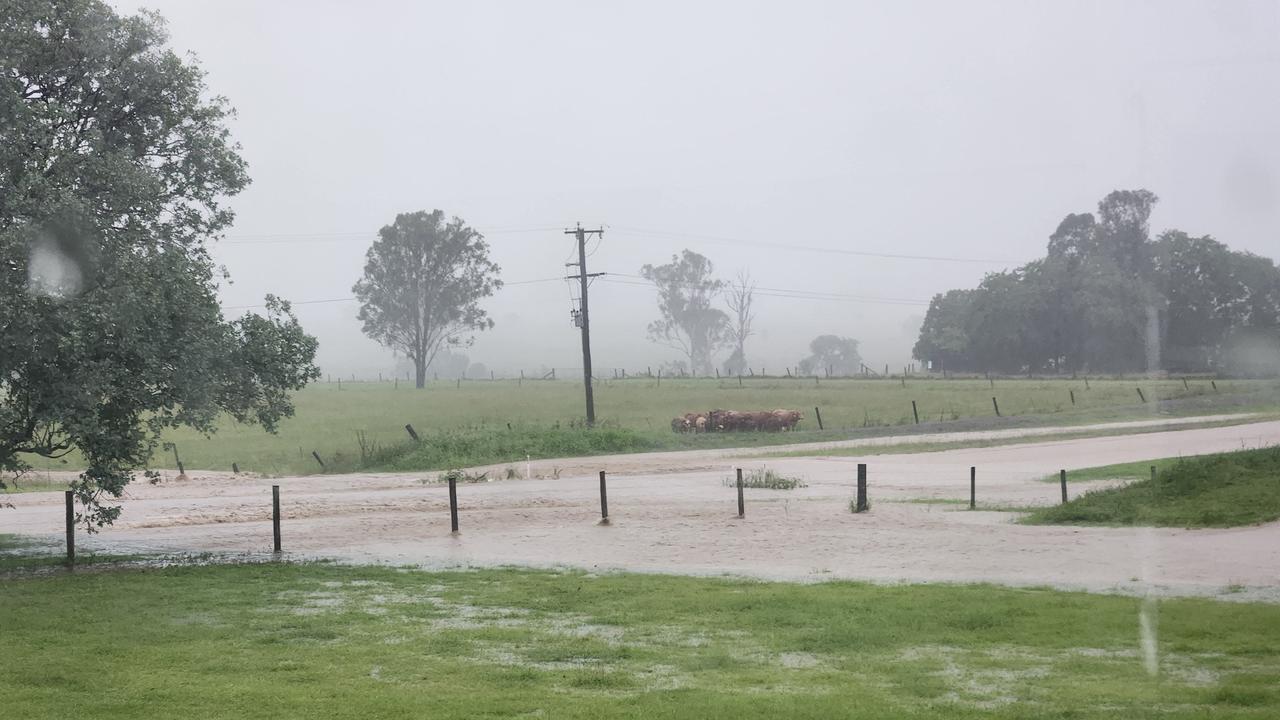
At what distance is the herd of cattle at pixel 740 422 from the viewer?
200 feet

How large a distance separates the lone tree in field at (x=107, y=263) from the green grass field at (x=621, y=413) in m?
25.0

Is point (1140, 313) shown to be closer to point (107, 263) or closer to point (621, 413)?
point (621, 413)

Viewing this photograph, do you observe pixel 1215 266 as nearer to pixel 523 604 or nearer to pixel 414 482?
pixel 414 482

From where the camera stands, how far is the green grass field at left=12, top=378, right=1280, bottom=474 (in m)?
52.0

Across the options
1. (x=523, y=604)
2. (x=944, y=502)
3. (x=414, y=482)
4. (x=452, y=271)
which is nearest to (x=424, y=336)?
(x=452, y=271)

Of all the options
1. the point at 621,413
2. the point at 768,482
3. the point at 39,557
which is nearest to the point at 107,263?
the point at 39,557

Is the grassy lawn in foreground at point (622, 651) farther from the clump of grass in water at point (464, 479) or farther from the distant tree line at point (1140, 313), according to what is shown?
the distant tree line at point (1140, 313)

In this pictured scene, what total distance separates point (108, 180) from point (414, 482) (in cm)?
2327

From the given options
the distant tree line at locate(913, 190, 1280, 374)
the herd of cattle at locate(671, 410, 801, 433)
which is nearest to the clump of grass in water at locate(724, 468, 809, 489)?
the herd of cattle at locate(671, 410, 801, 433)

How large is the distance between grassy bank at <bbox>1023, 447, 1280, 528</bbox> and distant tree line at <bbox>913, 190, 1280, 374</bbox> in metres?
80.7

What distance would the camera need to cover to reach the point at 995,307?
108312mm

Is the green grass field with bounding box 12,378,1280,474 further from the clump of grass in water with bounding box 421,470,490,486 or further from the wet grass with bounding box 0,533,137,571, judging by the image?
the wet grass with bounding box 0,533,137,571

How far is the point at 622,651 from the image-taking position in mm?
11703

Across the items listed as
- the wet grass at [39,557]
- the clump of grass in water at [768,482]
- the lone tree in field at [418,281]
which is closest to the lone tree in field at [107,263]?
the wet grass at [39,557]
